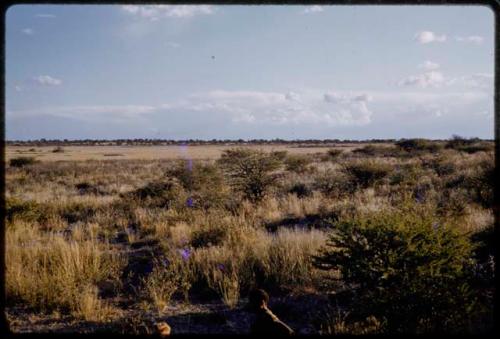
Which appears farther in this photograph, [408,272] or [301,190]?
[301,190]

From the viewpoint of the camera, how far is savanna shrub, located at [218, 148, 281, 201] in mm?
14914

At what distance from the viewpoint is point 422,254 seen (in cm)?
509

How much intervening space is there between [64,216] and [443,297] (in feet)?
36.8

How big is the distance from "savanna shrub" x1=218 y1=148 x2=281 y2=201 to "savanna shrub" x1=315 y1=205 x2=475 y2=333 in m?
9.02

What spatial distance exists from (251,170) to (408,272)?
10323mm

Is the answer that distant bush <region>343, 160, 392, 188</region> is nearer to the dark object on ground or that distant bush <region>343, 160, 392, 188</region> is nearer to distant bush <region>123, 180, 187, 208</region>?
distant bush <region>123, 180, 187, 208</region>

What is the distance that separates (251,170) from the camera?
15.2m

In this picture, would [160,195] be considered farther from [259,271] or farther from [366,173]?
[259,271]

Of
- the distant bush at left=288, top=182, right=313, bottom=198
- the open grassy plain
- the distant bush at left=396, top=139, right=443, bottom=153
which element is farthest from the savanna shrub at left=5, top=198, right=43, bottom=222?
the distant bush at left=396, top=139, right=443, bottom=153

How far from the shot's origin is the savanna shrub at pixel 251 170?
587 inches

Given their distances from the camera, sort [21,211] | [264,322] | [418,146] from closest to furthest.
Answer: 1. [264,322]
2. [21,211]
3. [418,146]

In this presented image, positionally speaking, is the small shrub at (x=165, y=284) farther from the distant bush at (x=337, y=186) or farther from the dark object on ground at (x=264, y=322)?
the distant bush at (x=337, y=186)

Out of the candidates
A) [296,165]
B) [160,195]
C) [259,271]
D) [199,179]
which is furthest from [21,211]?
[296,165]

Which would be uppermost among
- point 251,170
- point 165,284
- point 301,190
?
point 251,170
